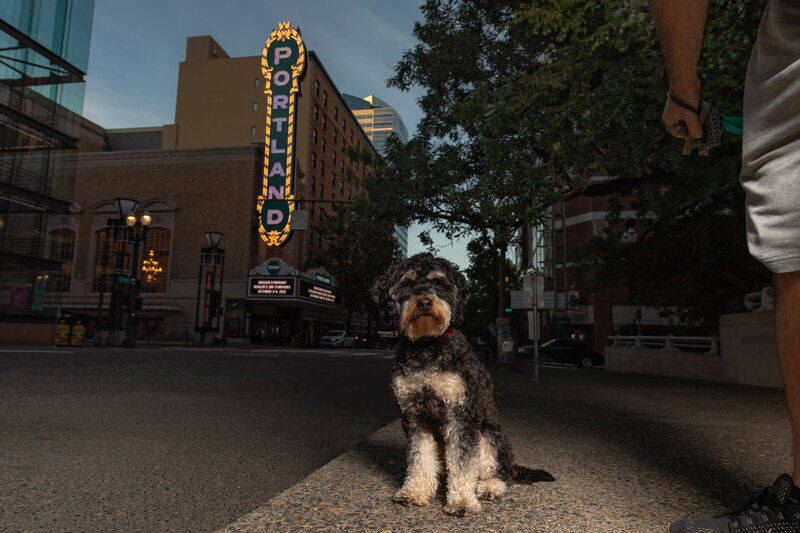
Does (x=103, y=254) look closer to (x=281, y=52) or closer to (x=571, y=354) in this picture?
(x=281, y=52)

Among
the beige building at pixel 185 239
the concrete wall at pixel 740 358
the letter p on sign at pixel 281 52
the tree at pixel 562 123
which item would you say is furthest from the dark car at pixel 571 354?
the letter p on sign at pixel 281 52

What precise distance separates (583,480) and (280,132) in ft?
131

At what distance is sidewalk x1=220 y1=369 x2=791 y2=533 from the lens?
2355 millimetres

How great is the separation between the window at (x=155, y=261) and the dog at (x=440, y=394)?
142ft

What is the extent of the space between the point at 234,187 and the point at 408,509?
142 feet

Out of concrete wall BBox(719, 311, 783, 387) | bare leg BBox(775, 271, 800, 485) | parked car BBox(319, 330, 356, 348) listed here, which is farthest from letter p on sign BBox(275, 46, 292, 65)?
bare leg BBox(775, 271, 800, 485)

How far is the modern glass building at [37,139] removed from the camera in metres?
20.8

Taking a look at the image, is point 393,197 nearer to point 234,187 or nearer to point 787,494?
point 787,494

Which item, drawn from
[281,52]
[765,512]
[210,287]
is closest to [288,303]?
[210,287]

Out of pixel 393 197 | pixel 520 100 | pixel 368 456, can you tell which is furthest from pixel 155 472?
pixel 393 197

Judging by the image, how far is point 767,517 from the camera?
164cm

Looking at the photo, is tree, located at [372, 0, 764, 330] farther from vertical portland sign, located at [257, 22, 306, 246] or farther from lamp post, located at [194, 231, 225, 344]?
vertical portland sign, located at [257, 22, 306, 246]

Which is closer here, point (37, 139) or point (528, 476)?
point (528, 476)

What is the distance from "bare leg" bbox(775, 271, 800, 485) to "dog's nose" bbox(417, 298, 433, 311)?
1480 mm
